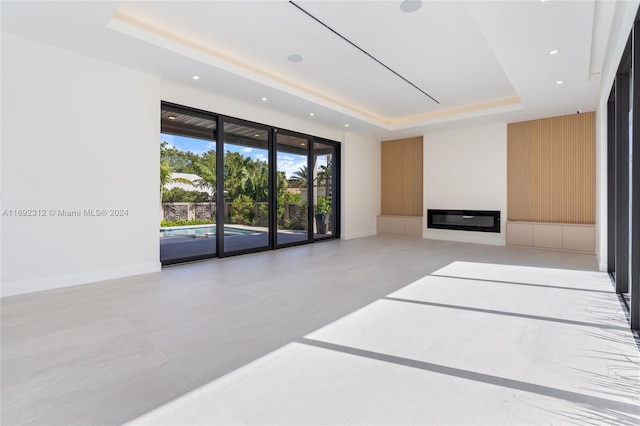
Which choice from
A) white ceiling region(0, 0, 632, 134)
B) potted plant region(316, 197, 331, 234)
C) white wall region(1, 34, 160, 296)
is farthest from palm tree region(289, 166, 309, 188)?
white wall region(1, 34, 160, 296)

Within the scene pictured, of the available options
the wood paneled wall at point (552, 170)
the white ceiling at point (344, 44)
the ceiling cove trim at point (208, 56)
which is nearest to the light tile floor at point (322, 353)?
A: the white ceiling at point (344, 44)

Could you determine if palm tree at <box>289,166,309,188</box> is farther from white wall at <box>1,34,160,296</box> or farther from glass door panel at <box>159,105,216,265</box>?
white wall at <box>1,34,160,296</box>

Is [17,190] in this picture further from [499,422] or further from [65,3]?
[499,422]

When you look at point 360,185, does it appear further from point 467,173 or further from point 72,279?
point 72,279

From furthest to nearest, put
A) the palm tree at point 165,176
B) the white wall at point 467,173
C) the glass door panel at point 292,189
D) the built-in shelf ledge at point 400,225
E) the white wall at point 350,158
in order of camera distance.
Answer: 1. the built-in shelf ledge at point 400,225
2. the white wall at point 467,173
3. the glass door panel at point 292,189
4. the white wall at point 350,158
5. the palm tree at point 165,176

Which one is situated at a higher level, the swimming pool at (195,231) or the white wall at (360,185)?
the white wall at (360,185)

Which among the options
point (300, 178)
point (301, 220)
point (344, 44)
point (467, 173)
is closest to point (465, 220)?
point (467, 173)

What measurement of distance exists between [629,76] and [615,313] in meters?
2.75

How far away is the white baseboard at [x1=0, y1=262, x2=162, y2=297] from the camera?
12.8 ft

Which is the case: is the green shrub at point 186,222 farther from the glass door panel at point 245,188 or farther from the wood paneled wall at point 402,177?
the wood paneled wall at point 402,177

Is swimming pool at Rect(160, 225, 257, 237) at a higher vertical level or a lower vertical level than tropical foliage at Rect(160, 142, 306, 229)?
lower

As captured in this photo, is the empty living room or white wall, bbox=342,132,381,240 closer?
the empty living room

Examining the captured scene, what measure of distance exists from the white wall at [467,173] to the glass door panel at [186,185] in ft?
20.3

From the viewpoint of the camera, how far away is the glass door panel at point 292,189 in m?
7.57
